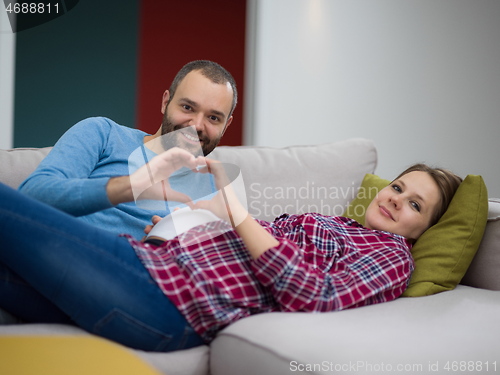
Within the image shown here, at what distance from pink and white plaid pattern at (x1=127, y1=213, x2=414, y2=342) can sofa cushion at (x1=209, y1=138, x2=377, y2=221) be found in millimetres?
454

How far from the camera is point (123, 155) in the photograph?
167 centimetres

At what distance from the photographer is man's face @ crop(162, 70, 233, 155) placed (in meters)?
1.75

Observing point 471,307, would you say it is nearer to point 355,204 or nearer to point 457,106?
point 355,204

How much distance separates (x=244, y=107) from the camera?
3670mm

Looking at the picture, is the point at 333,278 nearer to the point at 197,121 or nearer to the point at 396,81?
the point at 197,121

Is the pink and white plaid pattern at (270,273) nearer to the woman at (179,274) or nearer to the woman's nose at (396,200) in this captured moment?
the woman at (179,274)

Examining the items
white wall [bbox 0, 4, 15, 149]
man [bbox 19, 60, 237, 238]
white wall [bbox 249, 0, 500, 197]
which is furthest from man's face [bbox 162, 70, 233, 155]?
white wall [bbox 249, 0, 500, 197]

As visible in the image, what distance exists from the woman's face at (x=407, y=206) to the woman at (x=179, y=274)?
→ 14 cm

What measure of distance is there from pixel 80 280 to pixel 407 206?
0.93 metres

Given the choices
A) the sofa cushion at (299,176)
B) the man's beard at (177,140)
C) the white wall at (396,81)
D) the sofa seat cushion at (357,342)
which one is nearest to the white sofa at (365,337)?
the sofa seat cushion at (357,342)

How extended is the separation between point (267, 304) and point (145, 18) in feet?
8.44

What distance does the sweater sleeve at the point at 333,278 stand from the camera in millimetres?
1213

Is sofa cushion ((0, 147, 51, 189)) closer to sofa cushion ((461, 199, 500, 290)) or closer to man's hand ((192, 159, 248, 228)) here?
man's hand ((192, 159, 248, 228))

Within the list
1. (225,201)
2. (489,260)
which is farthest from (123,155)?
(489,260)
